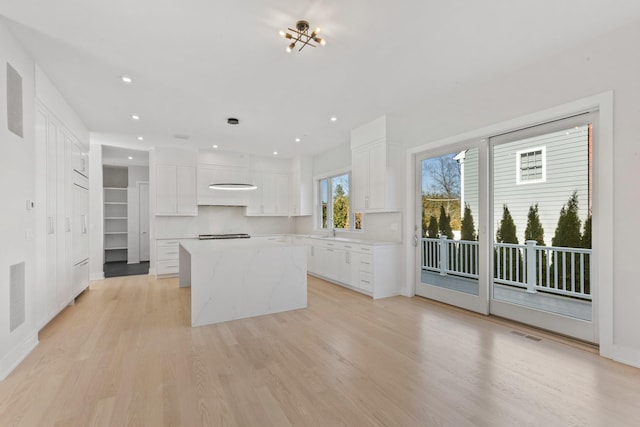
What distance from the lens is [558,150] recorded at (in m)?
3.12

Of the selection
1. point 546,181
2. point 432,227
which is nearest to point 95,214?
point 432,227

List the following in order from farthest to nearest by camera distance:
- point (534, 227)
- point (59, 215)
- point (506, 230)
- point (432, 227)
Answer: point (432, 227) < point (59, 215) < point (506, 230) < point (534, 227)

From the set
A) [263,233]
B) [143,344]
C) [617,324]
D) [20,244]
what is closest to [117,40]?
[20,244]

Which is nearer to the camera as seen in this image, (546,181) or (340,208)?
(546,181)

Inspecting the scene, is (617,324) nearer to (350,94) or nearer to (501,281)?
(501,281)

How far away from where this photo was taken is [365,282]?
4828mm

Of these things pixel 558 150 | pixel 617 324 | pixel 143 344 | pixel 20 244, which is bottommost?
pixel 143 344

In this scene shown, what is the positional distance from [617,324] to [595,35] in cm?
261

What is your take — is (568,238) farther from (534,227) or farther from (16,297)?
(16,297)

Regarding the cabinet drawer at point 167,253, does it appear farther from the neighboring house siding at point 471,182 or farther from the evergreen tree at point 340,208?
the neighboring house siding at point 471,182

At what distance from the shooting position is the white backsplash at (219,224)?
22.6 ft

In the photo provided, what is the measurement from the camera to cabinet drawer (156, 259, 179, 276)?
6.46 m

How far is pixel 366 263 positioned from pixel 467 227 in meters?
1.60

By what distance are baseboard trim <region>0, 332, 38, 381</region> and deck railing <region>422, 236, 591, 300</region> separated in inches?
188
